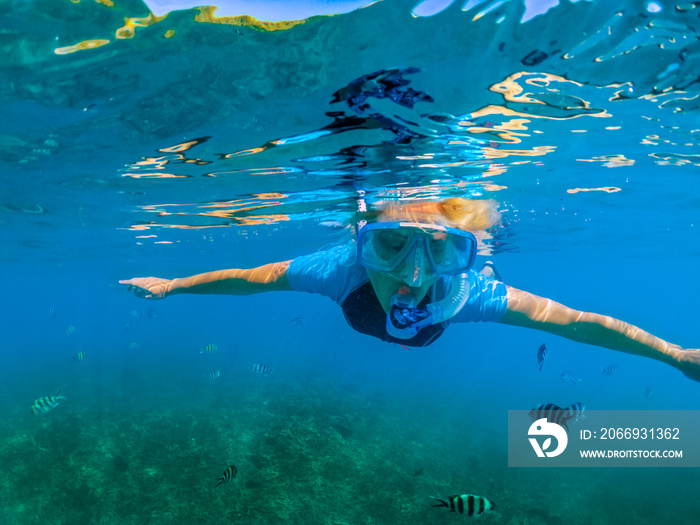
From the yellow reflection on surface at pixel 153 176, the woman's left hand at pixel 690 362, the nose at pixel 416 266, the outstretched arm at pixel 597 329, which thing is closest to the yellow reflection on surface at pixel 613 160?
the outstretched arm at pixel 597 329

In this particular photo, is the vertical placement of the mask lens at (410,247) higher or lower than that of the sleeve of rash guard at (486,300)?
higher

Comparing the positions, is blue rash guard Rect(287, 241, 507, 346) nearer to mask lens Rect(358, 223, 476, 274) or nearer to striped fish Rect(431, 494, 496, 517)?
mask lens Rect(358, 223, 476, 274)

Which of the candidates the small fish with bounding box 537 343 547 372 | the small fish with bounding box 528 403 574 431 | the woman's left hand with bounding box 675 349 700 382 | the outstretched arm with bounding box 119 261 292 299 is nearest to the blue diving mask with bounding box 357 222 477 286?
the outstretched arm with bounding box 119 261 292 299

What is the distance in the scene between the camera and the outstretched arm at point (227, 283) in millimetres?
6211

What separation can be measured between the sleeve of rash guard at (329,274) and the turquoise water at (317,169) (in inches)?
122

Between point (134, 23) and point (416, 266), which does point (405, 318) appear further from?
point (134, 23)

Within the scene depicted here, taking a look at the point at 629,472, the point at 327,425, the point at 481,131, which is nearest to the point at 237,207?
the point at 327,425

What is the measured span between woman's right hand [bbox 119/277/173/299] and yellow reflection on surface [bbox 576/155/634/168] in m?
11.3

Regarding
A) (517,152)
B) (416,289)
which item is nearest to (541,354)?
(517,152)

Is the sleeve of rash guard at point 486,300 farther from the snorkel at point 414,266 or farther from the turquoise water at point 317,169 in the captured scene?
the turquoise water at point 317,169

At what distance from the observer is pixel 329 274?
607 centimetres

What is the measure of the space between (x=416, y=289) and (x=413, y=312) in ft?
1.84

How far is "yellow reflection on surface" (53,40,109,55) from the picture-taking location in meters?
5.62

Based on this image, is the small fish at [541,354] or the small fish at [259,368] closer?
the small fish at [541,354]
